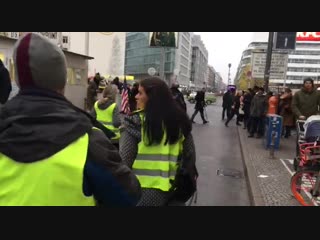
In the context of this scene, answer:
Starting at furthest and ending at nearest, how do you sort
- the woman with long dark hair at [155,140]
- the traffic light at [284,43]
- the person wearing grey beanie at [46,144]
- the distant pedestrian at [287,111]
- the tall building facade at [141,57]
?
1. the tall building facade at [141,57]
2. the distant pedestrian at [287,111]
3. the traffic light at [284,43]
4. the woman with long dark hair at [155,140]
5. the person wearing grey beanie at [46,144]

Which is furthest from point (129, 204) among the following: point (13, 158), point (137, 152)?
point (137, 152)

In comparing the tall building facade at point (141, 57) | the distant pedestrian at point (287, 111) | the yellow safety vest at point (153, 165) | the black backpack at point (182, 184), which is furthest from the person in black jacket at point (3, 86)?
the tall building facade at point (141, 57)

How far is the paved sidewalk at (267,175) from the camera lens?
6355 mm

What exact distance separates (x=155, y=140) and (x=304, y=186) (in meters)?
4.33

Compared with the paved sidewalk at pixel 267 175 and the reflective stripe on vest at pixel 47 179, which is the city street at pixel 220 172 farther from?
the reflective stripe on vest at pixel 47 179

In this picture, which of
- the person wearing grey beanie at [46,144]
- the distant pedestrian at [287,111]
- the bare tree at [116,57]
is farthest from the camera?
the bare tree at [116,57]

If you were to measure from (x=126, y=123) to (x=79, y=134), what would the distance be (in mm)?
1547

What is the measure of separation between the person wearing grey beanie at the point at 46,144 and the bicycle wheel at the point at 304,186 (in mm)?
5084

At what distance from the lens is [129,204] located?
1644 mm

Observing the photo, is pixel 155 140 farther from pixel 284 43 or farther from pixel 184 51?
pixel 184 51

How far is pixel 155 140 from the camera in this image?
2920 millimetres

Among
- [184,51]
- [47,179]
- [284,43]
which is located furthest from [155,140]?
[184,51]

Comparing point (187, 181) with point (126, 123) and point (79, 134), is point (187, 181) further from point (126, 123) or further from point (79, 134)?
point (79, 134)

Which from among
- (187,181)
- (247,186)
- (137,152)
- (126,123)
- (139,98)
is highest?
(139,98)
